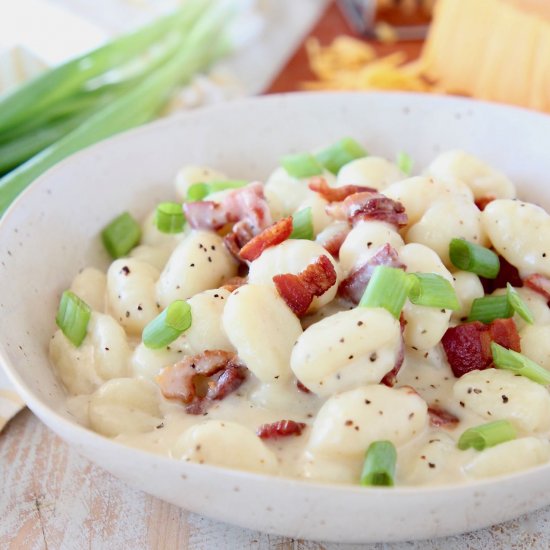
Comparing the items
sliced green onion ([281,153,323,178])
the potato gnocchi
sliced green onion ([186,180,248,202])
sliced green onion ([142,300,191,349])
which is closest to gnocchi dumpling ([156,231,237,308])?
the potato gnocchi

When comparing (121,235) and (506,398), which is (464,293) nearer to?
(506,398)

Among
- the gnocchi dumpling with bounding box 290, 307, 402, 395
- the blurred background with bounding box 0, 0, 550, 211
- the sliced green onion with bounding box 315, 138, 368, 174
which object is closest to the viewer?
the gnocchi dumpling with bounding box 290, 307, 402, 395

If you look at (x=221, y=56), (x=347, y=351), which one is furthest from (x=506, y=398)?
(x=221, y=56)

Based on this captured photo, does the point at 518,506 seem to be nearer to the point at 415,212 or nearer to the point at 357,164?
the point at 415,212

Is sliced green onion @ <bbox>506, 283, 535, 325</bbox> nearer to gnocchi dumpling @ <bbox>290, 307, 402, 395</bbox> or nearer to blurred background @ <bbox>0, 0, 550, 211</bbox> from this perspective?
gnocchi dumpling @ <bbox>290, 307, 402, 395</bbox>

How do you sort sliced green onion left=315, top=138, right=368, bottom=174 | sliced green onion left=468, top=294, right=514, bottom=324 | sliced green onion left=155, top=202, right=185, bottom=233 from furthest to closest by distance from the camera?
sliced green onion left=315, top=138, right=368, bottom=174 < sliced green onion left=155, top=202, right=185, bottom=233 < sliced green onion left=468, top=294, right=514, bottom=324

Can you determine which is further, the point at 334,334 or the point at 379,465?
the point at 334,334

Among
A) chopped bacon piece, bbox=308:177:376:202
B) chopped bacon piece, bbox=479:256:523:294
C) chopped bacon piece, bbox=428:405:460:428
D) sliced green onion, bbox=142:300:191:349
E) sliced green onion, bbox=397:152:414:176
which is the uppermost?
sliced green onion, bbox=142:300:191:349
